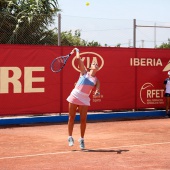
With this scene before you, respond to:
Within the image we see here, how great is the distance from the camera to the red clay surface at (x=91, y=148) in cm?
814

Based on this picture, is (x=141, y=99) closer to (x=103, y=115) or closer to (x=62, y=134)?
(x=103, y=115)

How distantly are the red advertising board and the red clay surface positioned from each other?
1.00 meters

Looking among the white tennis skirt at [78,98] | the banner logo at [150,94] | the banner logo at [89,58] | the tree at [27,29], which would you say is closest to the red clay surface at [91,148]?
the white tennis skirt at [78,98]

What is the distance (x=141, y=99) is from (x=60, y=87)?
10.5ft

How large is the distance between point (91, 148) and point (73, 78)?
5593 mm

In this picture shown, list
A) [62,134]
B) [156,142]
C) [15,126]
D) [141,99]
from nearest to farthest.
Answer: [156,142] → [62,134] → [15,126] → [141,99]

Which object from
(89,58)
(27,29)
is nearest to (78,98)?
(89,58)

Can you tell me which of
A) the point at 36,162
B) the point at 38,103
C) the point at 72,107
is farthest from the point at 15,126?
the point at 36,162

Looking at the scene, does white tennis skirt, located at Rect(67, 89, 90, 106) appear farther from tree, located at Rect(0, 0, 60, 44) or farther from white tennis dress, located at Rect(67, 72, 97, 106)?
tree, located at Rect(0, 0, 60, 44)

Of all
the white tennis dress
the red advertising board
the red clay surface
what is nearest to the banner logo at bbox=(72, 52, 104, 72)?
the red advertising board

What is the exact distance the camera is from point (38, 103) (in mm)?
14602

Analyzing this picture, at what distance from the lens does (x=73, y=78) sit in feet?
50.1

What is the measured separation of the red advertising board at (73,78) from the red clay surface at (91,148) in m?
1.00

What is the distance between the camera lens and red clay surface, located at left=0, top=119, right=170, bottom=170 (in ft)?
26.7
